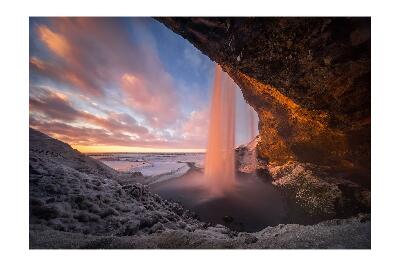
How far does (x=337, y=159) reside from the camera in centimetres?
686

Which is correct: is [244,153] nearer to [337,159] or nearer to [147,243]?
[337,159]

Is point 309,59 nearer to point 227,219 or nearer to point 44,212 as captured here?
point 227,219

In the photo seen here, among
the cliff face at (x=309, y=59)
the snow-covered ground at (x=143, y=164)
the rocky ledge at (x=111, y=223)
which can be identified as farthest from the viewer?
the snow-covered ground at (x=143, y=164)

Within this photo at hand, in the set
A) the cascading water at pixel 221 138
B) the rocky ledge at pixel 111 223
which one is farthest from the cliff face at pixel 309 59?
the cascading water at pixel 221 138

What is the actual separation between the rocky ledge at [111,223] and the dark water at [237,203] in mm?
552

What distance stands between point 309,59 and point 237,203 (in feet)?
15.8

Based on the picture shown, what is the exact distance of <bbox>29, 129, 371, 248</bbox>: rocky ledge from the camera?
4.16m

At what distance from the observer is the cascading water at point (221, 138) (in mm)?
9320

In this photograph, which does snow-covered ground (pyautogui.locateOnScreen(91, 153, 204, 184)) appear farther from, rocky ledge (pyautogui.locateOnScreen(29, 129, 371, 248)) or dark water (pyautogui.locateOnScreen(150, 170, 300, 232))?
rocky ledge (pyautogui.locateOnScreen(29, 129, 371, 248))

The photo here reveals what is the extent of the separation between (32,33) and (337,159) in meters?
8.05

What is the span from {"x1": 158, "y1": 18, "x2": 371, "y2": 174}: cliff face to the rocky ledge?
78.0 inches

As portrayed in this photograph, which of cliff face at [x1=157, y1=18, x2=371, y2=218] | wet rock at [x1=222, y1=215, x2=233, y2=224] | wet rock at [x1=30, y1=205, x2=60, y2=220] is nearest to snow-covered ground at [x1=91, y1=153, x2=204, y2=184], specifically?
wet rock at [x1=30, y1=205, x2=60, y2=220]

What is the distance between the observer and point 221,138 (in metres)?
11.4

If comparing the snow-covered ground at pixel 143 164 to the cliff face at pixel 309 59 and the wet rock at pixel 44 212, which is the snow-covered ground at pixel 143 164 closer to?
the wet rock at pixel 44 212
